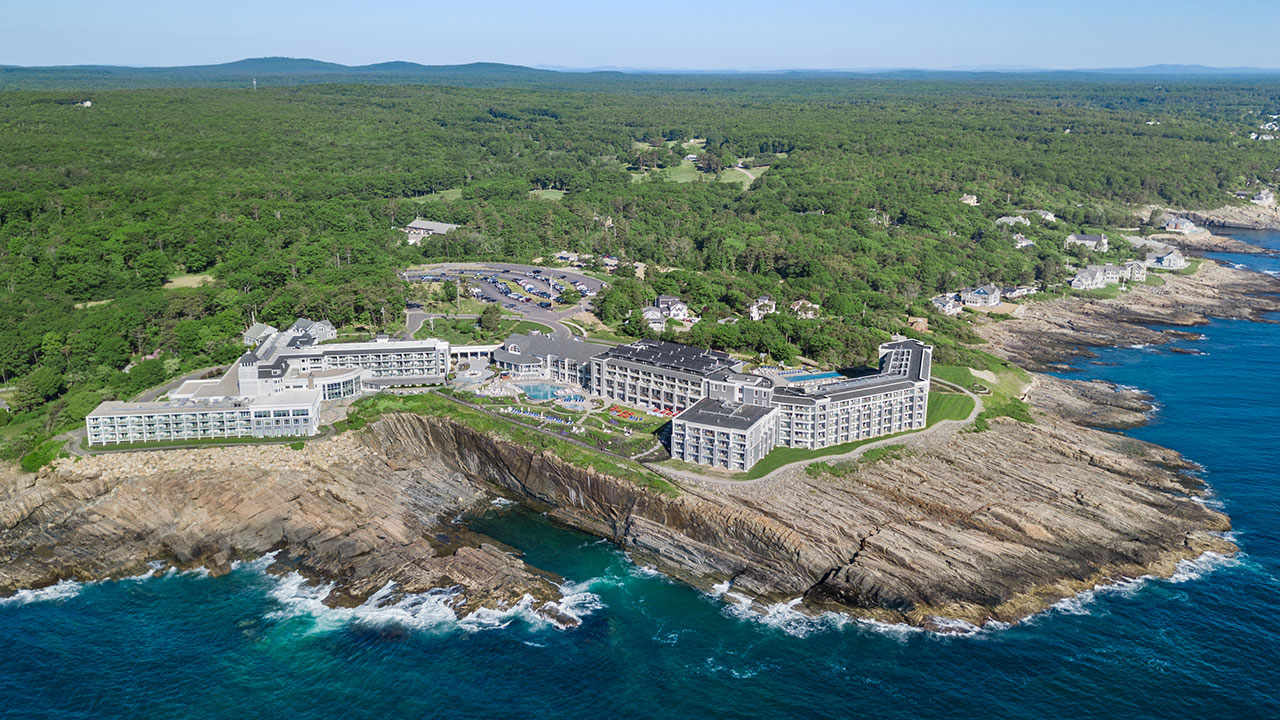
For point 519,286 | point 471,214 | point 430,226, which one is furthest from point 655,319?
point 430,226

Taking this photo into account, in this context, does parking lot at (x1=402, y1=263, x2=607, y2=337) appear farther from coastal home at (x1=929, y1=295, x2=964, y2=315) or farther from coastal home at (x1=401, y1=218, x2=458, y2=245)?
coastal home at (x1=929, y1=295, x2=964, y2=315)

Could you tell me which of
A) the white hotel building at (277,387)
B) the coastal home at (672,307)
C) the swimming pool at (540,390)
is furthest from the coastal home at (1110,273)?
the white hotel building at (277,387)

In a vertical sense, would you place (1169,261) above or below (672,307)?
below

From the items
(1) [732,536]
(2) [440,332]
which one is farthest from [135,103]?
(1) [732,536]

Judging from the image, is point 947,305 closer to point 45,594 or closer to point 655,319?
point 655,319

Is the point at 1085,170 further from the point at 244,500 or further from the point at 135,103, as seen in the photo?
the point at 135,103

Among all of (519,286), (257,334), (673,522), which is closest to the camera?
(673,522)

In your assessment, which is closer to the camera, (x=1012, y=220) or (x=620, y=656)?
(x=620, y=656)
